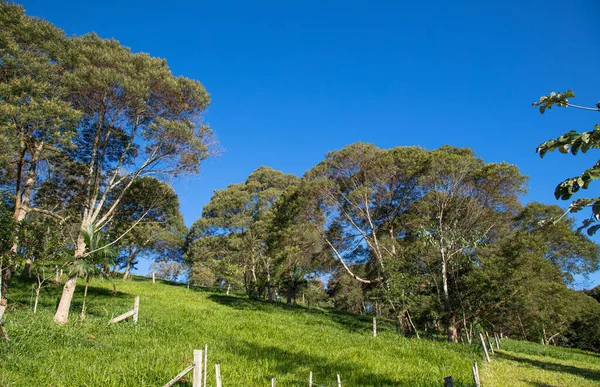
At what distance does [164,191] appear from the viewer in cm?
1944

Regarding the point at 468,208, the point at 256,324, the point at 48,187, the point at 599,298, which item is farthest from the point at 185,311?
the point at 599,298

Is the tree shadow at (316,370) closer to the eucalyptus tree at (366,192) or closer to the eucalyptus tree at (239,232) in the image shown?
the eucalyptus tree at (366,192)

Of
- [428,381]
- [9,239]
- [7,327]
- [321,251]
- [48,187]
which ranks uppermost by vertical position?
[48,187]

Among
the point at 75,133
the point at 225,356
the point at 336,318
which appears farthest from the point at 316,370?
the point at 336,318

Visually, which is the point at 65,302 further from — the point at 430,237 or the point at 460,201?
the point at 460,201

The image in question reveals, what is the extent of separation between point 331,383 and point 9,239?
11.6 meters

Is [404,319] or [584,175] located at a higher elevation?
[584,175]

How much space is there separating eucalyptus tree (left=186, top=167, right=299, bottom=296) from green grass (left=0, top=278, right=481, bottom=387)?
48.1 feet

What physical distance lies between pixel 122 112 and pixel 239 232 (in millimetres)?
19958

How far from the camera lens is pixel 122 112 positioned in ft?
53.3

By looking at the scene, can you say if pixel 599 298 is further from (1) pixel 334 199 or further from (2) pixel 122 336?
(2) pixel 122 336

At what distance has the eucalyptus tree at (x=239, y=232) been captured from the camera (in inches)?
1195

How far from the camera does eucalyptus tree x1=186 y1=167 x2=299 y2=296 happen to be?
30.4m

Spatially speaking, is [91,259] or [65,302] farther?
[91,259]
